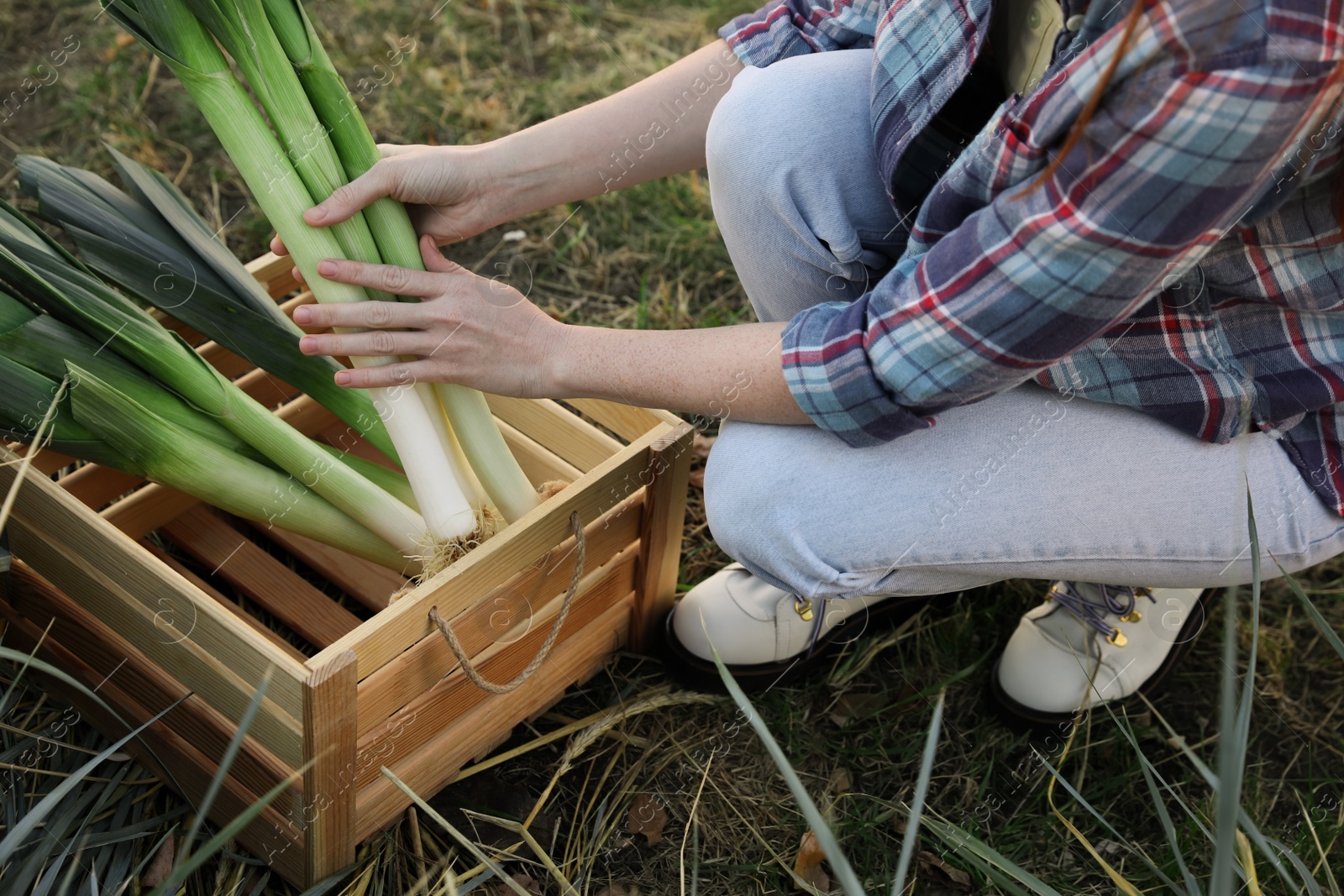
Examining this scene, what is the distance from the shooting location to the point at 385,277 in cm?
116

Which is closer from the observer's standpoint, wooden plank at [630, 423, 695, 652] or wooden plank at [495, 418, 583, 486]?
wooden plank at [630, 423, 695, 652]

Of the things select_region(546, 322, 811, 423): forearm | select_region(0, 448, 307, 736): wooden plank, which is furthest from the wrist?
select_region(0, 448, 307, 736): wooden plank

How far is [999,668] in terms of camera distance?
146cm

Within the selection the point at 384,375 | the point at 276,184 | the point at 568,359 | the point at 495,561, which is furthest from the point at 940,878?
the point at 276,184

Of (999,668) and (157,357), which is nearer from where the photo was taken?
(157,357)

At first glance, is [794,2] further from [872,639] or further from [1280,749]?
[1280,749]

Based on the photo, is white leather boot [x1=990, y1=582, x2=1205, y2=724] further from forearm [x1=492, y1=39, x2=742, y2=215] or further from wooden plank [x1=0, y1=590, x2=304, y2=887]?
wooden plank [x1=0, y1=590, x2=304, y2=887]

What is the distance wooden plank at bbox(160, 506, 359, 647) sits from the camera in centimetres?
139

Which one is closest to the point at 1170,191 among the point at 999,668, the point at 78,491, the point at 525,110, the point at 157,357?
the point at 999,668

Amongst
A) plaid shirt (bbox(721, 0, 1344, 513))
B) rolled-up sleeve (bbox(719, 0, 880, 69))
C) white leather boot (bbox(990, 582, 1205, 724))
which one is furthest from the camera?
white leather boot (bbox(990, 582, 1205, 724))

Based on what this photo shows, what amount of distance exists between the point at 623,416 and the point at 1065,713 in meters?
0.70

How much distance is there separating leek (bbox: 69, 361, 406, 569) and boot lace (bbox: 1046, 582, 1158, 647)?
876 millimetres

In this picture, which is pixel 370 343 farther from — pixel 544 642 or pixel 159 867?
pixel 159 867

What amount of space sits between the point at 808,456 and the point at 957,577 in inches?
9.0
